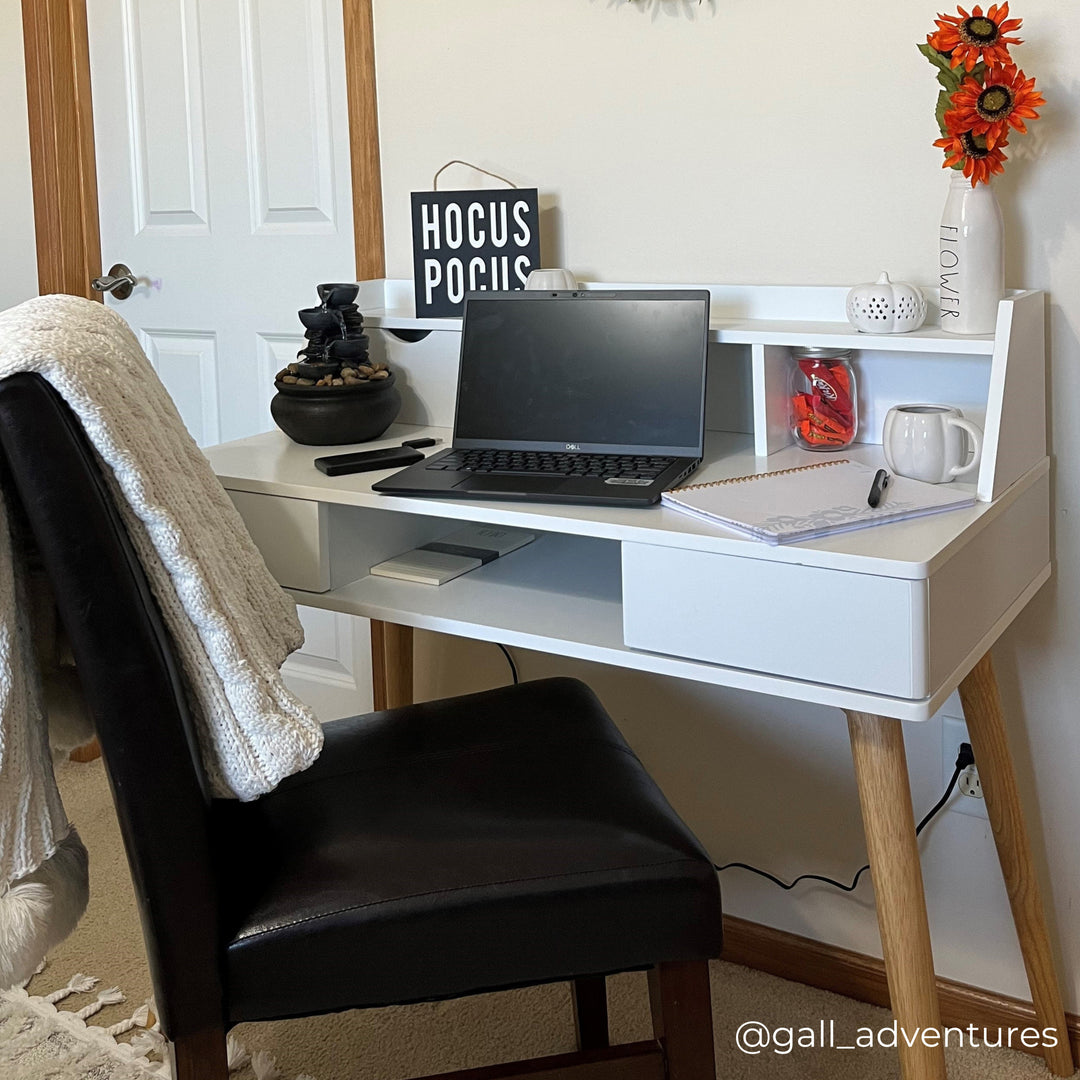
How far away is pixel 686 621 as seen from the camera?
118cm

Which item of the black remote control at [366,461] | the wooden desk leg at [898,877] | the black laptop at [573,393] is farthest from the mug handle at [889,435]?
the black remote control at [366,461]

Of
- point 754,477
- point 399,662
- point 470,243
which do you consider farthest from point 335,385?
point 754,477

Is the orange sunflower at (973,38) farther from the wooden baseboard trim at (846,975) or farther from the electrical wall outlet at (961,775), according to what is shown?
the wooden baseboard trim at (846,975)

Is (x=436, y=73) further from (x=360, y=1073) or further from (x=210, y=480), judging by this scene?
(x=360, y=1073)

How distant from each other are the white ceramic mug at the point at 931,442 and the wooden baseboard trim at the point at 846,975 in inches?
28.9

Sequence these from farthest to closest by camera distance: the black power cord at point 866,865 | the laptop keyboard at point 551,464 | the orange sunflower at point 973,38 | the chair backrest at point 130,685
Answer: the black power cord at point 866,865 → the laptop keyboard at point 551,464 → the orange sunflower at point 973,38 → the chair backrest at point 130,685

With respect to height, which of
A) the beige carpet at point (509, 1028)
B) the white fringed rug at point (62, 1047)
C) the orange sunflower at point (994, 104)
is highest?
the orange sunflower at point (994, 104)

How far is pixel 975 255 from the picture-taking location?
131 cm

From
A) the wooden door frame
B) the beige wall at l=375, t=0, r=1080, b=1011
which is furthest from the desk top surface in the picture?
the wooden door frame

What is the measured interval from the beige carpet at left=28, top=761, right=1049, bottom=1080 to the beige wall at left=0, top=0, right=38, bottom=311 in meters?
1.30

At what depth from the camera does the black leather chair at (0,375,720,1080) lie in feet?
3.12

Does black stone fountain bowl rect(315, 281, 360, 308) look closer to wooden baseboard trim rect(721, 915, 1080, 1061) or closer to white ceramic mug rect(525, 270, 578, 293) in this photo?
white ceramic mug rect(525, 270, 578, 293)

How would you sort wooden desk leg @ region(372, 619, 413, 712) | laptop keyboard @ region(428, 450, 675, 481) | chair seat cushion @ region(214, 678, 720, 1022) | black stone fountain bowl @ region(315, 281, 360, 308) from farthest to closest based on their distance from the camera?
wooden desk leg @ region(372, 619, 413, 712), black stone fountain bowl @ region(315, 281, 360, 308), laptop keyboard @ region(428, 450, 675, 481), chair seat cushion @ region(214, 678, 720, 1022)

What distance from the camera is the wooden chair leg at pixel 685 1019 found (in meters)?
1.09
